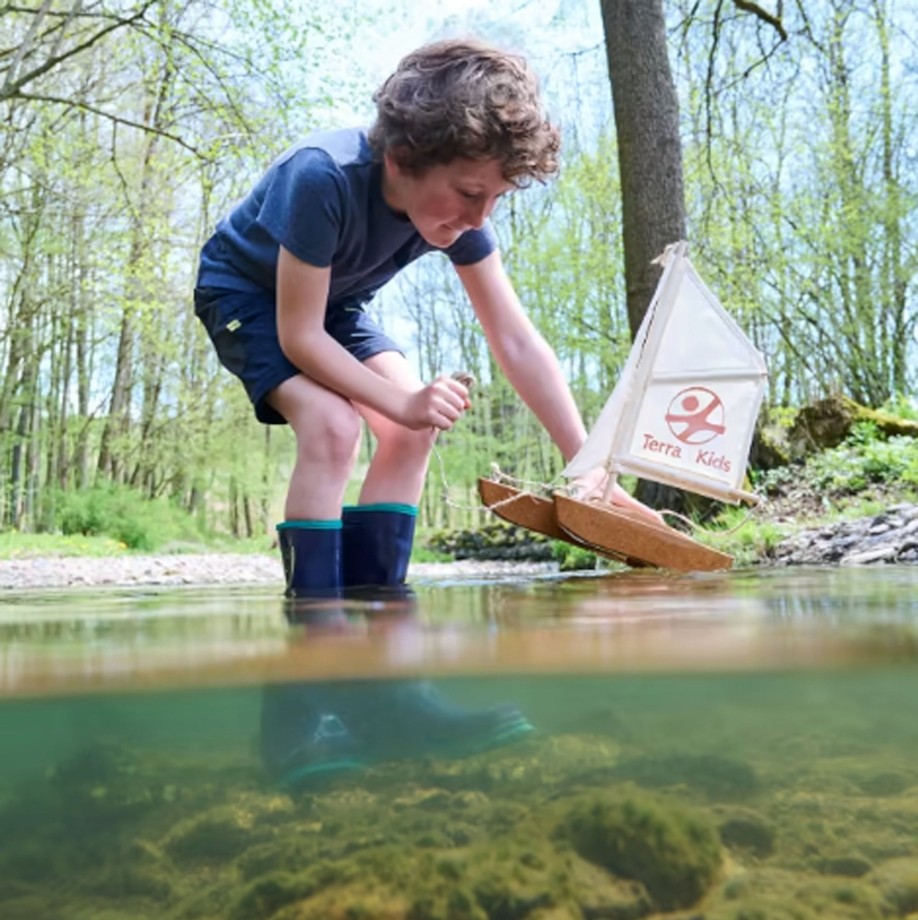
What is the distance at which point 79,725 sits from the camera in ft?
4.61

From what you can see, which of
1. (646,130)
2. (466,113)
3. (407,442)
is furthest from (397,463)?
(646,130)

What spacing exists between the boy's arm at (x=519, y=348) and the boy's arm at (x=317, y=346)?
64 centimetres

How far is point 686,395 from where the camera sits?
14.2 ft

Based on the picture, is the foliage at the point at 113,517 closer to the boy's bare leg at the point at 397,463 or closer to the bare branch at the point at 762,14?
the bare branch at the point at 762,14

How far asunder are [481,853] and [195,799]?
1.66 feet

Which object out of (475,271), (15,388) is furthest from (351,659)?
(15,388)

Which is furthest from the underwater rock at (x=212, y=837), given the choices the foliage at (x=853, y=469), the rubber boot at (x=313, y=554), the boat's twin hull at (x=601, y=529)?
the foliage at (x=853, y=469)

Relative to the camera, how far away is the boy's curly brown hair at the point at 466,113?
2.24m

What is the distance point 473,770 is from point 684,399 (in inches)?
121

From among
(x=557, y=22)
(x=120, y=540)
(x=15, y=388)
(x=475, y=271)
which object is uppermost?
(x=557, y=22)

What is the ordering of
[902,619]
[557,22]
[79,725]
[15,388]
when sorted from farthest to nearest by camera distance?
1. [15,388]
2. [557,22]
3. [902,619]
4. [79,725]

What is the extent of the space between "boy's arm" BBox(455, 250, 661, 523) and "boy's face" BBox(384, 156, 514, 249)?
0.53m

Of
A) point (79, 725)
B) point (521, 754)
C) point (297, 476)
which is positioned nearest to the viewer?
point (79, 725)

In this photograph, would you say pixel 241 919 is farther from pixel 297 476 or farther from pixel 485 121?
pixel 485 121
